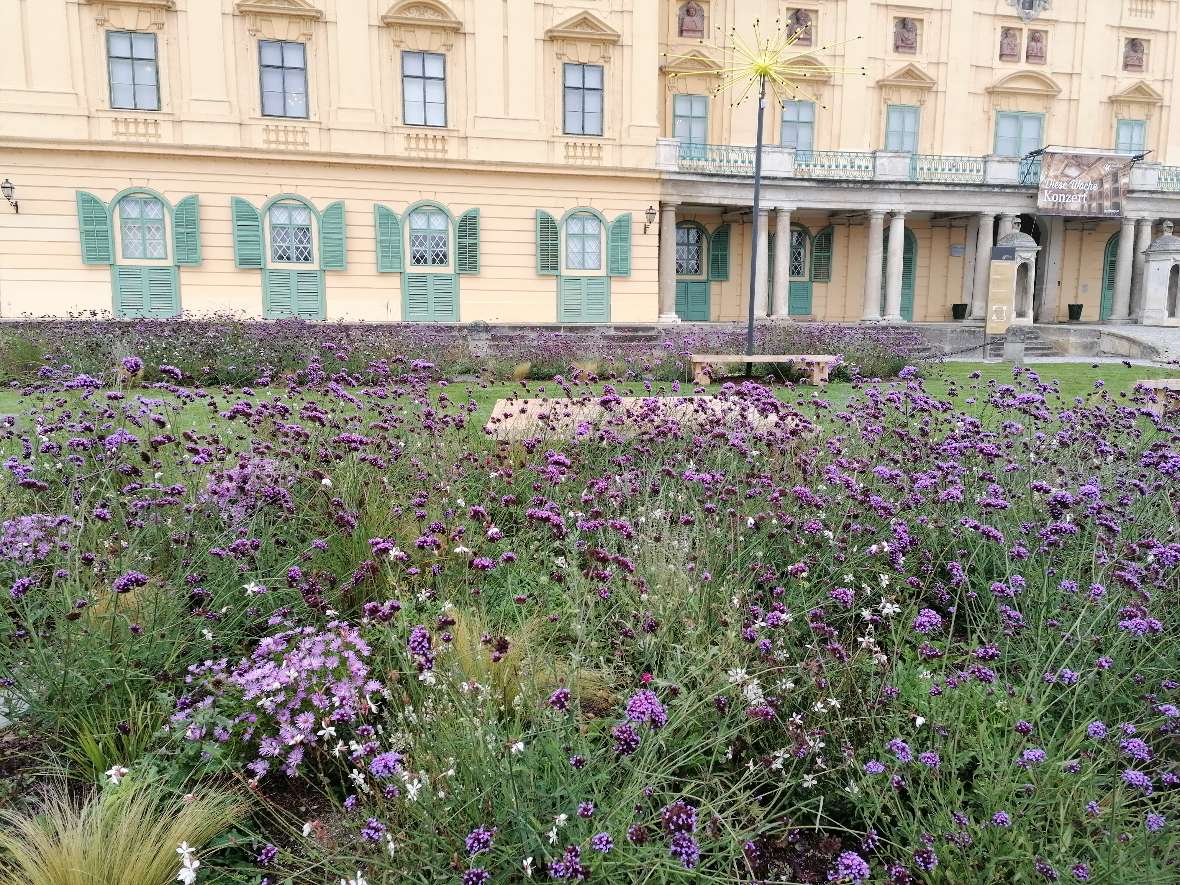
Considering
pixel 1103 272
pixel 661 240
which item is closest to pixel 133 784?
pixel 661 240

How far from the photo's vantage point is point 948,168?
24.3 meters

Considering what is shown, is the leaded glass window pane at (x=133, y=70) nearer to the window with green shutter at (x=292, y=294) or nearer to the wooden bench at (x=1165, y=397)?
the window with green shutter at (x=292, y=294)

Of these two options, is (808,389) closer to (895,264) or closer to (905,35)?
(895,264)

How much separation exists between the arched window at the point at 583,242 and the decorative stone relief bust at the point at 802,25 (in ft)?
30.3

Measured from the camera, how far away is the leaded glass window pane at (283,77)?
18219 millimetres

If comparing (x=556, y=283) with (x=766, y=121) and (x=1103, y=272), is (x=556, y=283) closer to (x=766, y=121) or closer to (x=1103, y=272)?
(x=766, y=121)

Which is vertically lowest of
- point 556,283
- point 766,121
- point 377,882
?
point 377,882

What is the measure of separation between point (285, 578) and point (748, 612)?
1943mm

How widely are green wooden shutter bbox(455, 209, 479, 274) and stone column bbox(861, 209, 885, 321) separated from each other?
11429mm

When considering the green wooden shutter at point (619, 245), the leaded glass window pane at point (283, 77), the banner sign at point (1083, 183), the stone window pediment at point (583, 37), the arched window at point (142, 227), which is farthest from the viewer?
the banner sign at point (1083, 183)

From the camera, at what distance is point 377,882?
2.02 metres

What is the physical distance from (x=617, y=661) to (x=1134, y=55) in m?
32.1

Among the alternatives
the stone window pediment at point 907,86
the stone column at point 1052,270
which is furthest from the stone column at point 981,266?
the stone window pediment at point 907,86

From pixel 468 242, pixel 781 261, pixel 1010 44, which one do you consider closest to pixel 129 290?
pixel 468 242
